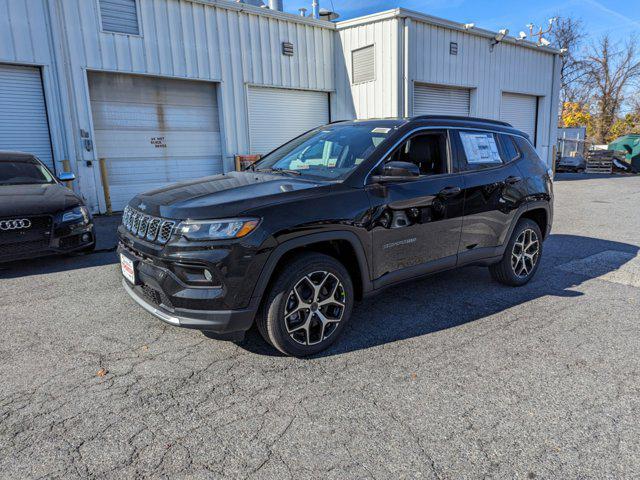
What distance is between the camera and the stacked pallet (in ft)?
75.7

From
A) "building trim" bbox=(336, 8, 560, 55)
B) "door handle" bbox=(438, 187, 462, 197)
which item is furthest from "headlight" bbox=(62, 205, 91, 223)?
"building trim" bbox=(336, 8, 560, 55)

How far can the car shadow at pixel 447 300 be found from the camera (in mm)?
3699

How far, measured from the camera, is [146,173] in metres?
11.3

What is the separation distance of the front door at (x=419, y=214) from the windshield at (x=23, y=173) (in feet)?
17.9

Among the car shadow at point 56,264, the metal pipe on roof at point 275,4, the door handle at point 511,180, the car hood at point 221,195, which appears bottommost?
the car shadow at point 56,264

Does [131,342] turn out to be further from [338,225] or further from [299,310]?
[338,225]

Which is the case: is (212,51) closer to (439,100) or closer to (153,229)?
(439,100)

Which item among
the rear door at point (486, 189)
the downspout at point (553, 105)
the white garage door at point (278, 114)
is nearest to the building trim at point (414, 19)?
Result: the white garage door at point (278, 114)

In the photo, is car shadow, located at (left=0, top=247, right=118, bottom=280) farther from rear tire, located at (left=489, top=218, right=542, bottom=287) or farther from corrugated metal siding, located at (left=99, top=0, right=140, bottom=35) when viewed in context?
corrugated metal siding, located at (left=99, top=0, right=140, bottom=35)

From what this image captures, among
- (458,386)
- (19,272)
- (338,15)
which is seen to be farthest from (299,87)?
(458,386)

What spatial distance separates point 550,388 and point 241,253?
85.6 inches

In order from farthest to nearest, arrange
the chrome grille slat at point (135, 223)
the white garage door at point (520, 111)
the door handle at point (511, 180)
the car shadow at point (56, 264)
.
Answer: the white garage door at point (520, 111) → the car shadow at point (56, 264) → the door handle at point (511, 180) → the chrome grille slat at point (135, 223)

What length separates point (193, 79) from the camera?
11352 mm

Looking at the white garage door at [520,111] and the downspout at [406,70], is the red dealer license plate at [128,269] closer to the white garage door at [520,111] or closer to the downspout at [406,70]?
the downspout at [406,70]
